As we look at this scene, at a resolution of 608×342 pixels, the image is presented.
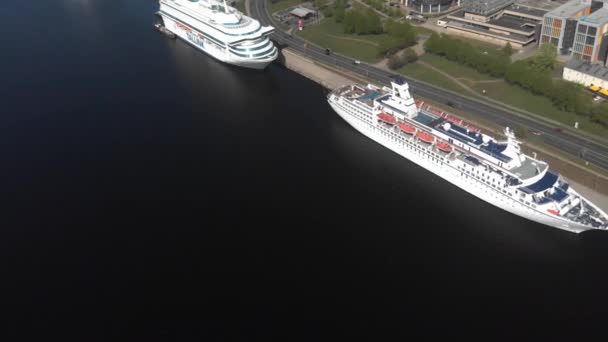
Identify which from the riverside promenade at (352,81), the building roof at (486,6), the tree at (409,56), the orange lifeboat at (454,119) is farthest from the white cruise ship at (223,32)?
the building roof at (486,6)

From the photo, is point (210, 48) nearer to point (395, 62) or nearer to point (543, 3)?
point (395, 62)

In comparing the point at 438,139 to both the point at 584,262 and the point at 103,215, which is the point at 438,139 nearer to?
the point at 584,262

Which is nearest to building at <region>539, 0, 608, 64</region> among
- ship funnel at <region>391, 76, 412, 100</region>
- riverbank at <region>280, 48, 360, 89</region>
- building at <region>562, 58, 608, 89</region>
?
building at <region>562, 58, 608, 89</region>

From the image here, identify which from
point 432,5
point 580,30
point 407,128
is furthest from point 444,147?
point 432,5

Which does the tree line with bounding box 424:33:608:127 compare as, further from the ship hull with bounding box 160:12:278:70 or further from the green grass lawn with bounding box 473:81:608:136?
the ship hull with bounding box 160:12:278:70

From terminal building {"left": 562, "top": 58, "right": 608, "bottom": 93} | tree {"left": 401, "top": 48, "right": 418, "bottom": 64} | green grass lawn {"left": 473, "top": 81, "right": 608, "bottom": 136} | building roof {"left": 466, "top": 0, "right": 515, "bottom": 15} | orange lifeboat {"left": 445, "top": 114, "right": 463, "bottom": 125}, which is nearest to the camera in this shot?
orange lifeboat {"left": 445, "top": 114, "right": 463, "bottom": 125}

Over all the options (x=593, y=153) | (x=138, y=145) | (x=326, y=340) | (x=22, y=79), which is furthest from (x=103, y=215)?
(x=593, y=153)

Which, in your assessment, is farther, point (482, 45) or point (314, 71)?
point (482, 45)
